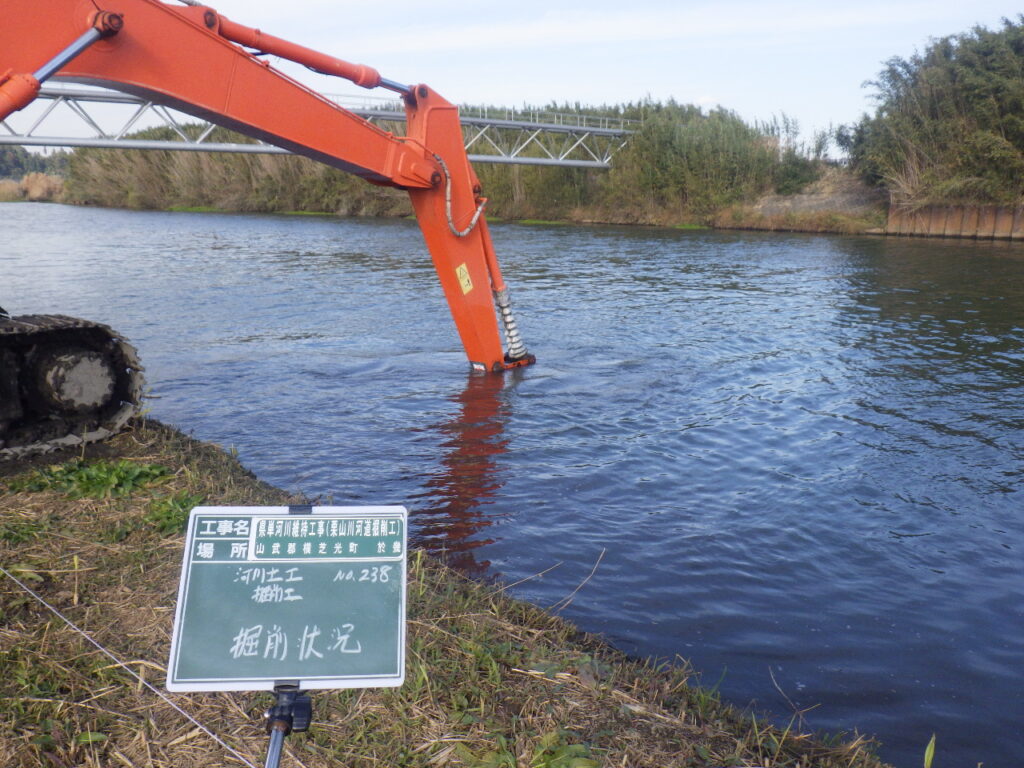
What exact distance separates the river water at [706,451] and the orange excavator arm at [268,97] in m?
1.42

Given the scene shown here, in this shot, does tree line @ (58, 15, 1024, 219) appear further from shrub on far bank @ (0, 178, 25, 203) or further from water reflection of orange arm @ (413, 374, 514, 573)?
water reflection of orange arm @ (413, 374, 514, 573)

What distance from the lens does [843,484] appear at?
6875mm

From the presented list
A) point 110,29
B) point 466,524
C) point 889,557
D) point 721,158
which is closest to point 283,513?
point 466,524

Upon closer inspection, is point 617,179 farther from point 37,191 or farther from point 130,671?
point 37,191

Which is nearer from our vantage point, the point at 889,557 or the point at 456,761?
the point at 456,761

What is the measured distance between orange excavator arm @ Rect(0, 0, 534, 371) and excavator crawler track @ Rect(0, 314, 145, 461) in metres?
1.63

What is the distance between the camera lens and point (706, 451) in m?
7.72

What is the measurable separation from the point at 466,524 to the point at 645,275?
15.9 metres

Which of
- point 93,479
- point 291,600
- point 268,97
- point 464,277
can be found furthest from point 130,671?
point 464,277

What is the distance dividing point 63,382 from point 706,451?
17.0 ft

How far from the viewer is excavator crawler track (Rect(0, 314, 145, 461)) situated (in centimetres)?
588

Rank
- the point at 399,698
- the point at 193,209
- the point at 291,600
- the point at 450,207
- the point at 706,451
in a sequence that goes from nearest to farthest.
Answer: the point at 291,600 < the point at 399,698 < the point at 706,451 < the point at 450,207 < the point at 193,209

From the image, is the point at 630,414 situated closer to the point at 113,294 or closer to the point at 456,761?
the point at 456,761

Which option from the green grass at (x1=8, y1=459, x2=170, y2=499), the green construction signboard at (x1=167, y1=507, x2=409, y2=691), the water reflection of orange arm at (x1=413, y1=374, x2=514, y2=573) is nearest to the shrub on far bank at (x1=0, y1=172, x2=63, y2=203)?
the water reflection of orange arm at (x1=413, y1=374, x2=514, y2=573)
